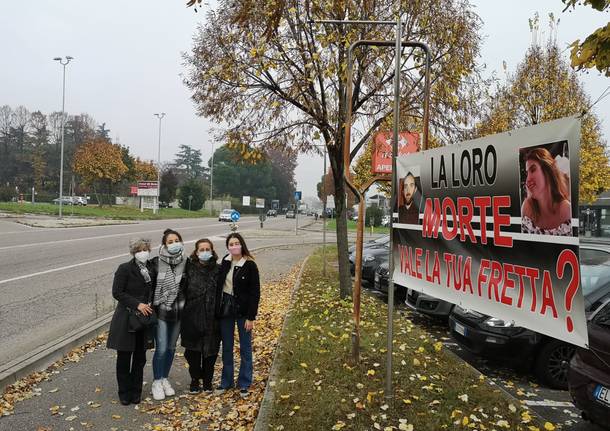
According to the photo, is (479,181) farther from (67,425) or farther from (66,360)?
(66,360)

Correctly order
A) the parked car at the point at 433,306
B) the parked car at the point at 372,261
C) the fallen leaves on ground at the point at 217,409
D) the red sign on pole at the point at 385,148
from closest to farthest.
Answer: the fallen leaves on ground at the point at 217,409 < the red sign on pole at the point at 385,148 < the parked car at the point at 433,306 < the parked car at the point at 372,261

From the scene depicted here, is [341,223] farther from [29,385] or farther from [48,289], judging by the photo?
[48,289]

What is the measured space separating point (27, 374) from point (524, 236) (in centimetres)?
504

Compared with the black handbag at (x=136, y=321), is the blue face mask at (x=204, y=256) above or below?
above

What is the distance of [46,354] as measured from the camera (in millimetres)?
5523

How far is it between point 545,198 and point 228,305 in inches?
117

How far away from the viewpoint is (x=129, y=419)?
13.6 feet

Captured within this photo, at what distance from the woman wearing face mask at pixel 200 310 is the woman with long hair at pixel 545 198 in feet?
9.51

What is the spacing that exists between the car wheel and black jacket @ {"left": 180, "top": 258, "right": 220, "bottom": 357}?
3593 millimetres

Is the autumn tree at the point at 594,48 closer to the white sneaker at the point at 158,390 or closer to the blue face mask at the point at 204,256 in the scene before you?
the blue face mask at the point at 204,256

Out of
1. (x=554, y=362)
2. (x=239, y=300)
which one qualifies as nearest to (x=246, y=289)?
(x=239, y=300)

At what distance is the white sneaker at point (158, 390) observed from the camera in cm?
460

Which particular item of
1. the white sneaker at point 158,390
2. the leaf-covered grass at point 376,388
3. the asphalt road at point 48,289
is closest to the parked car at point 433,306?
the leaf-covered grass at point 376,388

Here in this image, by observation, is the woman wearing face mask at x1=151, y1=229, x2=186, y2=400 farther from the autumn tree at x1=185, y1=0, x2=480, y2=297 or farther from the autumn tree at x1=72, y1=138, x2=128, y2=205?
the autumn tree at x1=72, y1=138, x2=128, y2=205
